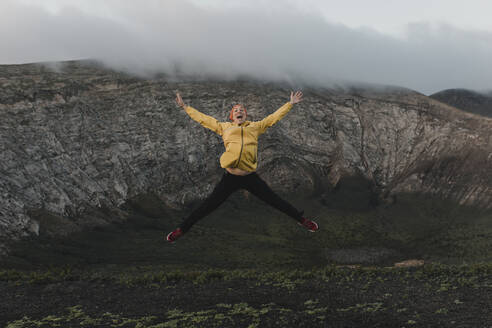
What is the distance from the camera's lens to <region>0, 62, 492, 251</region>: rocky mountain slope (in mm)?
91188

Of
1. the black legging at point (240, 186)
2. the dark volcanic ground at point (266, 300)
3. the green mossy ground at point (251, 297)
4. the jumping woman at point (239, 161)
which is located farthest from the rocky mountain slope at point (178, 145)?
the jumping woman at point (239, 161)

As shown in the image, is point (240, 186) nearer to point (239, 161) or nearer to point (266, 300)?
point (239, 161)

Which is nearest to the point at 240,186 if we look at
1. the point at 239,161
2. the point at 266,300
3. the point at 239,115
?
the point at 239,161

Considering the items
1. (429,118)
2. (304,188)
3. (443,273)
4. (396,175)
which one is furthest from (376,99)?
(443,273)

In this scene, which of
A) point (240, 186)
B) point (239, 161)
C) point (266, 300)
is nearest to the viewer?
point (239, 161)

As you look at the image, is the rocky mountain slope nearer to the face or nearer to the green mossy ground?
the green mossy ground

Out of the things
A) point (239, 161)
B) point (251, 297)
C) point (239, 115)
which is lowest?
point (251, 297)

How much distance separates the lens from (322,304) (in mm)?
17906

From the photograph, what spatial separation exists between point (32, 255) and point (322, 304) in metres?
70.2

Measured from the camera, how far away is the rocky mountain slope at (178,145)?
→ 91.2 meters

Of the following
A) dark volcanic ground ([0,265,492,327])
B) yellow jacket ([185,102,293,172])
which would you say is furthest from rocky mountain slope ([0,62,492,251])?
yellow jacket ([185,102,293,172])

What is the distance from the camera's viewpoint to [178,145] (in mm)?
121125

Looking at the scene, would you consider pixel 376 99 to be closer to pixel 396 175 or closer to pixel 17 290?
pixel 396 175

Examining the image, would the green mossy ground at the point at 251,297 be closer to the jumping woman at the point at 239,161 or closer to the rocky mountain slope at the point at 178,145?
the jumping woman at the point at 239,161
